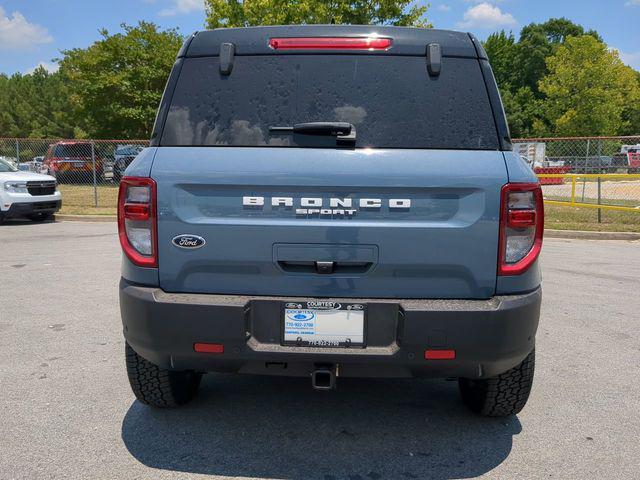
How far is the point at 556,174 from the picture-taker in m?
15.7

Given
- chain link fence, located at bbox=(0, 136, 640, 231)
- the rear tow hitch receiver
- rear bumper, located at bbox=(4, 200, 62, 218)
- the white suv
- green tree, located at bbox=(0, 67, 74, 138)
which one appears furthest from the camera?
green tree, located at bbox=(0, 67, 74, 138)

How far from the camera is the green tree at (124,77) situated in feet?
81.0

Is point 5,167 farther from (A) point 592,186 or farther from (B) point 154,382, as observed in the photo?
(A) point 592,186

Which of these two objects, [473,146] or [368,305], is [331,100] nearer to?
[473,146]

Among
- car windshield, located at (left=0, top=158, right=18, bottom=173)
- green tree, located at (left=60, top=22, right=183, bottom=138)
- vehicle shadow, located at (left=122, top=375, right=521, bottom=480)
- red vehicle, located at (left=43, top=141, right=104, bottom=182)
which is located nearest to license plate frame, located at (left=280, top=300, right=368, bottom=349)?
vehicle shadow, located at (left=122, top=375, right=521, bottom=480)

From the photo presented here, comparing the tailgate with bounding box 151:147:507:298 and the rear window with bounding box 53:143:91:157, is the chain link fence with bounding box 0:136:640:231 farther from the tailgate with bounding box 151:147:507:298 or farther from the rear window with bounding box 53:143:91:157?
the tailgate with bounding box 151:147:507:298

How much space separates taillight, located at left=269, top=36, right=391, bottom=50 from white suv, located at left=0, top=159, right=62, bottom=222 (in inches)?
466

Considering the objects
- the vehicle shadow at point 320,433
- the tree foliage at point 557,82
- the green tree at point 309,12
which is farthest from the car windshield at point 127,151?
the tree foliage at point 557,82

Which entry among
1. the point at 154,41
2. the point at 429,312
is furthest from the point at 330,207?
the point at 154,41

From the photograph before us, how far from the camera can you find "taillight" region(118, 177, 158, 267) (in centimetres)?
257

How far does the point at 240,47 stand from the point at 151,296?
131 cm

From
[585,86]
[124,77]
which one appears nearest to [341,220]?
[124,77]

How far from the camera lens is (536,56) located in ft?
224

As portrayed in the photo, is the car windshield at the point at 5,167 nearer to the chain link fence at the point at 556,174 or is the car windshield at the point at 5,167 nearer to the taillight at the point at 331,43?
the chain link fence at the point at 556,174
